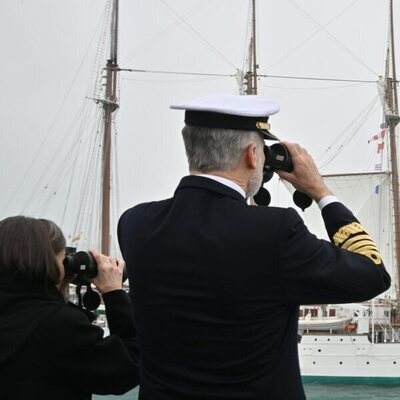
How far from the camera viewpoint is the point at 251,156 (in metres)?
1.67

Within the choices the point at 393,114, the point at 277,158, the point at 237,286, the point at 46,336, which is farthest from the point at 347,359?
the point at 237,286

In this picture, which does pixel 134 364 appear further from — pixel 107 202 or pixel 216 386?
pixel 107 202

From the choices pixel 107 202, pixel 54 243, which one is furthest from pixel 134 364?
pixel 107 202

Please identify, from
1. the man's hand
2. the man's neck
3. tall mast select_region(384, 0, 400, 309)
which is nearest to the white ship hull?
tall mast select_region(384, 0, 400, 309)

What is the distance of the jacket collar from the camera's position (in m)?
1.63

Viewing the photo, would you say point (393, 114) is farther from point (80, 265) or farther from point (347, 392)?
point (80, 265)

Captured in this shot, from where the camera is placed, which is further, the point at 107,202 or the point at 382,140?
the point at 382,140

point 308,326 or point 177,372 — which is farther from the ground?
point 177,372

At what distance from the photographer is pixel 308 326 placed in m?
29.4

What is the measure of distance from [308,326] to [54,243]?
28288 millimetres

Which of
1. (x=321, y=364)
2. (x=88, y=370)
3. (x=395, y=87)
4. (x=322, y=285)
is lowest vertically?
(x=321, y=364)

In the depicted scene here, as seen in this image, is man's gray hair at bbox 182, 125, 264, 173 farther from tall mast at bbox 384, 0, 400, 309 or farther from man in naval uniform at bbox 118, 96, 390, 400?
tall mast at bbox 384, 0, 400, 309

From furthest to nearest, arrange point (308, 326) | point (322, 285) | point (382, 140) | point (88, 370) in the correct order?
1. point (382, 140)
2. point (308, 326)
3. point (88, 370)
4. point (322, 285)

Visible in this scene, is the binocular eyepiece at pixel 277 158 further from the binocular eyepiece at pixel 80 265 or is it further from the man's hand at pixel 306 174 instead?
the binocular eyepiece at pixel 80 265
